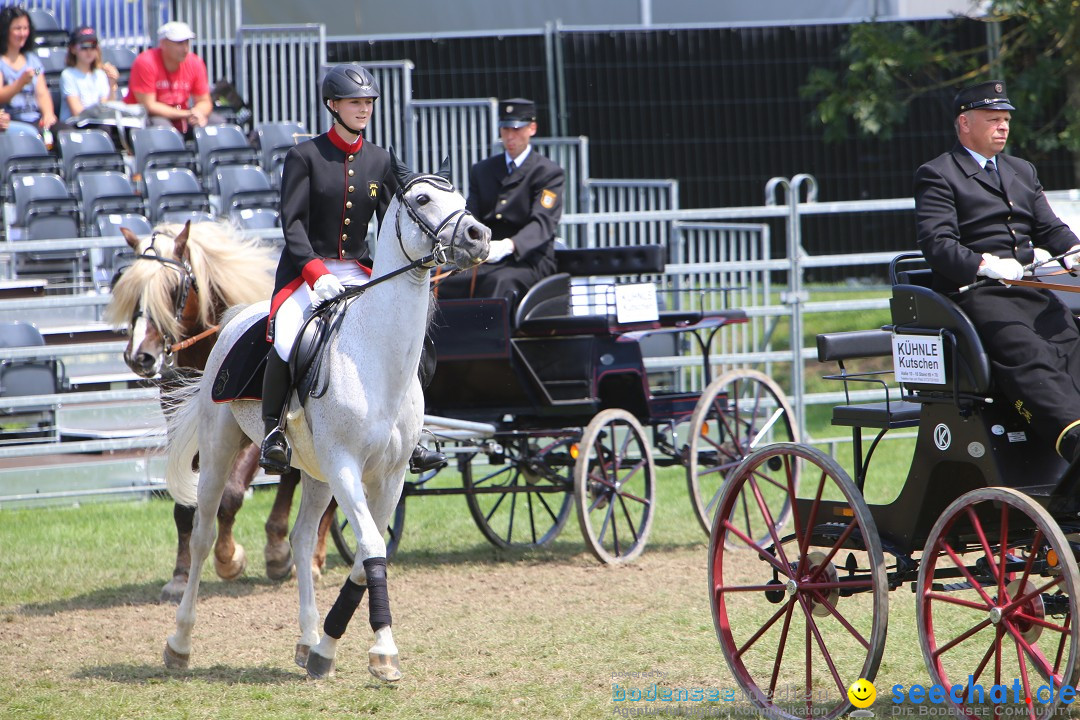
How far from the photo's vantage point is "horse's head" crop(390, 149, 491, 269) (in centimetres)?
493

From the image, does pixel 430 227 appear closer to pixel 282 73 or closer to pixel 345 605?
pixel 345 605

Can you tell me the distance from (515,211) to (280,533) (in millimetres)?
2289

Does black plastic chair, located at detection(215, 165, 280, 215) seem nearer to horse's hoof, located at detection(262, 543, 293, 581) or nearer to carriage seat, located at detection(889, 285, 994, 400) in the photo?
horse's hoof, located at detection(262, 543, 293, 581)

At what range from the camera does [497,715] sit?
188 inches

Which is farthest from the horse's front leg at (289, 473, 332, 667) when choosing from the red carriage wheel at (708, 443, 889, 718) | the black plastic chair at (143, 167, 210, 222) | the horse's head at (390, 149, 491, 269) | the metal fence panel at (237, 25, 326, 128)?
the metal fence panel at (237, 25, 326, 128)

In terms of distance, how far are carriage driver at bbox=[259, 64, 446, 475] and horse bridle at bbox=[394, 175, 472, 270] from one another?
386 mm

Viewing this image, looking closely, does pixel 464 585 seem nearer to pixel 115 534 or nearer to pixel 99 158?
pixel 115 534

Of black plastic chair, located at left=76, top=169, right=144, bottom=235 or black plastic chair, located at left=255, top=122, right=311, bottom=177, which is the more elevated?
black plastic chair, located at left=255, top=122, right=311, bottom=177

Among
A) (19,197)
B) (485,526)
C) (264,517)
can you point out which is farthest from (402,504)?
(19,197)

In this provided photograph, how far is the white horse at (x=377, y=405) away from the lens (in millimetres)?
5027

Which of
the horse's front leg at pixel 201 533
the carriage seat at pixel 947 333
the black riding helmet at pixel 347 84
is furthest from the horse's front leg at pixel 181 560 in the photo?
the carriage seat at pixel 947 333

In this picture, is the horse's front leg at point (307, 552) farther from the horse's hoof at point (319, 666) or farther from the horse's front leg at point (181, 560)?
the horse's front leg at point (181, 560)

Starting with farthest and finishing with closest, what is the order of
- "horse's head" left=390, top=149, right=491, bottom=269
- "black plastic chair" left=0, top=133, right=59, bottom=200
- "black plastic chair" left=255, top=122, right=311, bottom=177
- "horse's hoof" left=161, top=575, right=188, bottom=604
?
"black plastic chair" left=255, top=122, right=311, bottom=177 → "black plastic chair" left=0, top=133, right=59, bottom=200 → "horse's hoof" left=161, top=575, right=188, bottom=604 → "horse's head" left=390, top=149, right=491, bottom=269

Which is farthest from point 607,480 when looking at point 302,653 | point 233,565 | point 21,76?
point 21,76
